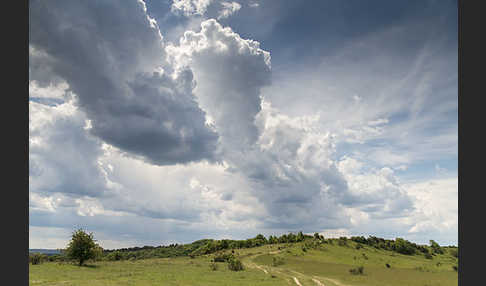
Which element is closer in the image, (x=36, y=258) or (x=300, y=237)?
(x=36, y=258)

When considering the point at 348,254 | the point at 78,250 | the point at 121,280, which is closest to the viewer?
the point at 121,280

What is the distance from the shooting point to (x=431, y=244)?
18212cm

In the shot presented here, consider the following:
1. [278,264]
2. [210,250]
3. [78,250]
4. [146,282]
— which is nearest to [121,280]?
[146,282]

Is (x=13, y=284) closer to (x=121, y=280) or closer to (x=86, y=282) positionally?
(x=86, y=282)

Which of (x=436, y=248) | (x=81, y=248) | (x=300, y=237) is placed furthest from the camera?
(x=300, y=237)

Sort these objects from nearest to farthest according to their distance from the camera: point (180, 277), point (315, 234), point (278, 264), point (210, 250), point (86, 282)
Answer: point (86, 282) → point (180, 277) → point (278, 264) → point (210, 250) → point (315, 234)

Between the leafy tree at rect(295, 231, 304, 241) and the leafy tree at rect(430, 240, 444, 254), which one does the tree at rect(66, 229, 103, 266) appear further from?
the leafy tree at rect(430, 240, 444, 254)

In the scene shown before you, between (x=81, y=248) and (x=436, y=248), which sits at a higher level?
(x=81, y=248)

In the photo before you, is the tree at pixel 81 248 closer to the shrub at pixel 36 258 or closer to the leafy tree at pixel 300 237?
the shrub at pixel 36 258

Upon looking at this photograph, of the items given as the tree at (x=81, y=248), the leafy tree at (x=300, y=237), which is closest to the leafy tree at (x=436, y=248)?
the leafy tree at (x=300, y=237)

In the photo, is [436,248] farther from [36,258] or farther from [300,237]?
[36,258]

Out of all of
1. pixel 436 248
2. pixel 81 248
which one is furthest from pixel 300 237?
A: pixel 81 248

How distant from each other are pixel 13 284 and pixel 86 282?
63.3ft

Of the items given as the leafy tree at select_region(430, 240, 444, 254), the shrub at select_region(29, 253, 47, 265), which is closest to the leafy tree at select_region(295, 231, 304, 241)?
the leafy tree at select_region(430, 240, 444, 254)
